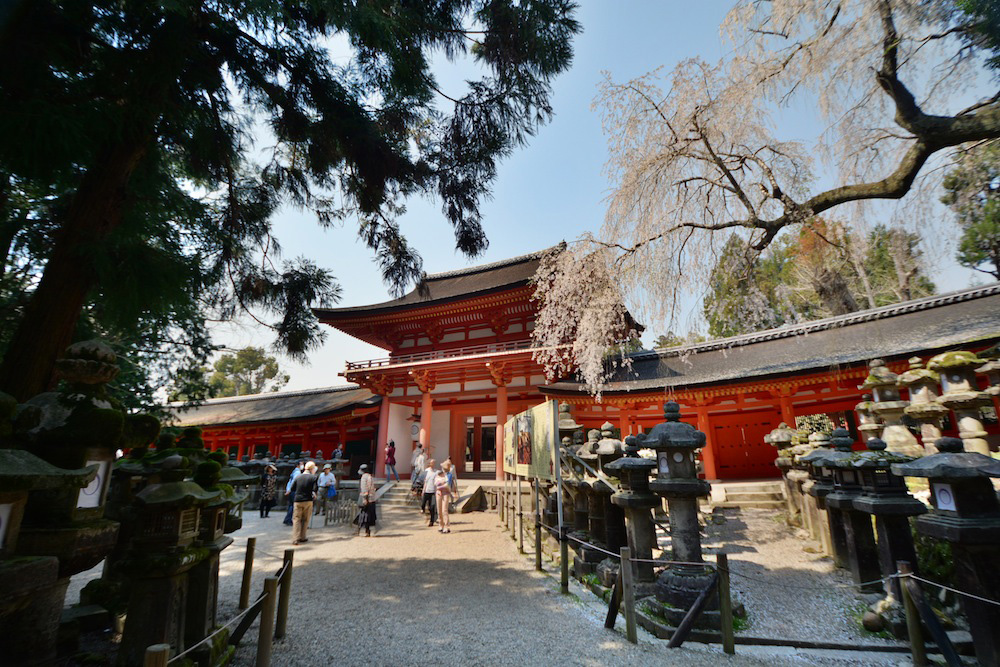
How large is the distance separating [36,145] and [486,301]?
12235 mm

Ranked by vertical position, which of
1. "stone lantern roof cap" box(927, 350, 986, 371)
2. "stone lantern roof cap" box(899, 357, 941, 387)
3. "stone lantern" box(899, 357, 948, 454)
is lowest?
"stone lantern" box(899, 357, 948, 454)

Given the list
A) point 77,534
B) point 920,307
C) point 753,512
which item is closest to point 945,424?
point 920,307

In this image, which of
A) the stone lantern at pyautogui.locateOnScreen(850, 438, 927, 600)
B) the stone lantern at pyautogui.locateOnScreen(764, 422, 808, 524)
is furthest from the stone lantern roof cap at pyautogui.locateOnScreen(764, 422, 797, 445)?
the stone lantern at pyautogui.locateOnScreen(850, 438, 927, 600)

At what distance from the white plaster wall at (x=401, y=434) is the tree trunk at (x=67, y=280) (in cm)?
1252

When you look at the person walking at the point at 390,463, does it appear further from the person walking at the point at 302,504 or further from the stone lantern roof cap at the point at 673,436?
the stone lantern roof cap at the point at 673,436

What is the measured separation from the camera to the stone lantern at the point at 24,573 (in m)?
1.95

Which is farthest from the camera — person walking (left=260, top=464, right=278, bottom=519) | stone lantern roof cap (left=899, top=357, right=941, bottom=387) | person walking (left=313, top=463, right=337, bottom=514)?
person walking (left=260, top=464, right=278, bottom=519)

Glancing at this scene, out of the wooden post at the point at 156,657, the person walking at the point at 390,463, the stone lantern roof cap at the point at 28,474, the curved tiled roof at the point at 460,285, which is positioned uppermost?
the curved tiled roof at the point at 460,285

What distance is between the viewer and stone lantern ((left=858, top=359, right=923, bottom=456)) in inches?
262

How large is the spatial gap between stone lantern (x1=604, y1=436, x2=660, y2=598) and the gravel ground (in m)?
1.03

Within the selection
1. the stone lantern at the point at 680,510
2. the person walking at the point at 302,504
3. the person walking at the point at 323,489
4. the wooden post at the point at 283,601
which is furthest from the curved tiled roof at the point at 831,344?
the wooden post at the point at 283,601

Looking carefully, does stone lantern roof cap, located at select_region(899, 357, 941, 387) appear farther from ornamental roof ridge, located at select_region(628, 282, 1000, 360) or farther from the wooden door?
the wooden door

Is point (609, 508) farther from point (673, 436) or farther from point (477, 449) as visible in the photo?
point (477, 449)

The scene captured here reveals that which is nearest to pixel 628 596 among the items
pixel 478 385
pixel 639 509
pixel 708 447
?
pixel 639 509
